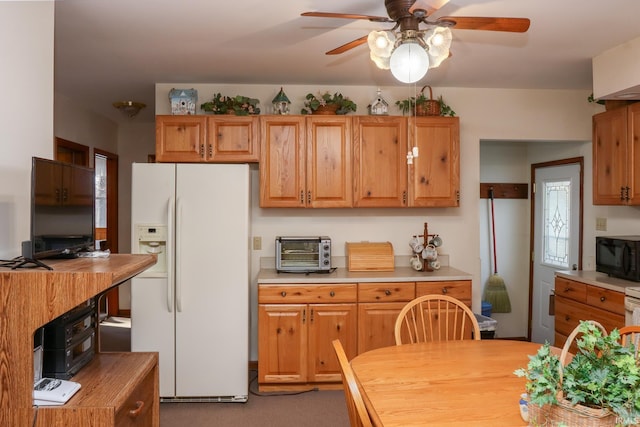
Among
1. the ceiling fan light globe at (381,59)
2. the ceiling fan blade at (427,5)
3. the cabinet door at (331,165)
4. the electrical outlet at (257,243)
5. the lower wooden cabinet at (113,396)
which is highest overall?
the ceiling fan blade at (427,5)

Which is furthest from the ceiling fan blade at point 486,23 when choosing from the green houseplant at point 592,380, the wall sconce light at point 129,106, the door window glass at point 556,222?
the wall sconce light at point 129,106

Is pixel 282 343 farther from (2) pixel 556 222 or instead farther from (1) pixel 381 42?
(2) pixel 556 222

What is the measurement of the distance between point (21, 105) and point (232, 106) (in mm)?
1799

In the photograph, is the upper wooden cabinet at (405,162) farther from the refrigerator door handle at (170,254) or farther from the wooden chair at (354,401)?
the wooden chair at (354,401)

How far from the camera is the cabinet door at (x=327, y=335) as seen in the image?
336 centimetres

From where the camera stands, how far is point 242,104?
3.59 meters

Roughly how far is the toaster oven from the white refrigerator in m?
0.44

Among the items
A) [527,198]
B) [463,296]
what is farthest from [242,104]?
[527,198]

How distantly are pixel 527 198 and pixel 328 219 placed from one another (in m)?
2.31

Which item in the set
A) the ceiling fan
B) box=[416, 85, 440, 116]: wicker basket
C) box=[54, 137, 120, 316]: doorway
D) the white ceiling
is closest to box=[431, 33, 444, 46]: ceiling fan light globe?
the ceiling fan

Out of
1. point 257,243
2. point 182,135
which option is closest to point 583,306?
point 257,243

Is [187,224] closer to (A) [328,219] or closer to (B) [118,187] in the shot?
(A) [328,219]

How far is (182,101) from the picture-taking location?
361 centimetres

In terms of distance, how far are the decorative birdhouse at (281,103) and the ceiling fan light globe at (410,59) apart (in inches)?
76.3
